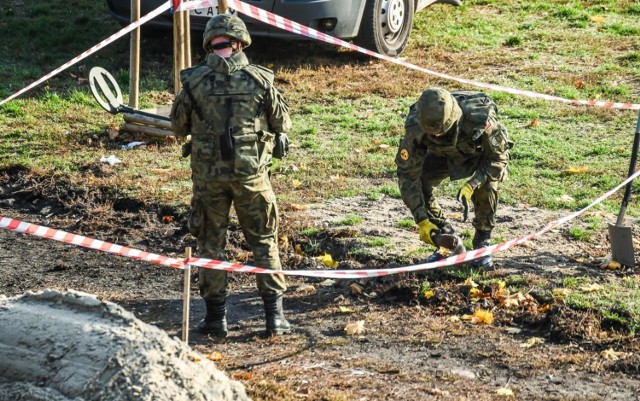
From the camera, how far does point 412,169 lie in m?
8.18

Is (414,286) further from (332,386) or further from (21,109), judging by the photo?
(21,109)

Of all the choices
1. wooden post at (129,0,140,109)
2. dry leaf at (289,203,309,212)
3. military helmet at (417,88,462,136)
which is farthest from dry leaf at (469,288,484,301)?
wooden post at (129,0,140,109)

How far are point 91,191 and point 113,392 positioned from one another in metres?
5.14

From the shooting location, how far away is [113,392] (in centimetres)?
526

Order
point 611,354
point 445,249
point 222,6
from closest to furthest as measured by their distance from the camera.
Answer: point 611,354 < point 445,249 < point 222,6

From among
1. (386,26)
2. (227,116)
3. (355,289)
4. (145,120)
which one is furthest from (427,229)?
(386,26)

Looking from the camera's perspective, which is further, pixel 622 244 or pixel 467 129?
pixel 622 244

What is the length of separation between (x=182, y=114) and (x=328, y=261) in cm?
197

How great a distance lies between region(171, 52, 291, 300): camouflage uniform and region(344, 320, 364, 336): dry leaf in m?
0.50

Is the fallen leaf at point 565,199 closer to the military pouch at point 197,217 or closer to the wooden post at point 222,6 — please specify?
the wooden post at point 222,6

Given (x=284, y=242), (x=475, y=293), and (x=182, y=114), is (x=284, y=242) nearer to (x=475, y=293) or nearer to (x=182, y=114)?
(x=475, y=293)

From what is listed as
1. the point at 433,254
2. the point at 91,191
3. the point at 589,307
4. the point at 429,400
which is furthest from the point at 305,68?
the point at 429,400

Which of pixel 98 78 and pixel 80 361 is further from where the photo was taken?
pixel 98 78

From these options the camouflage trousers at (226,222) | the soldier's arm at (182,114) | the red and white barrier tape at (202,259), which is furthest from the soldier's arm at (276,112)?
the red and white barrier tape at (202,259)
